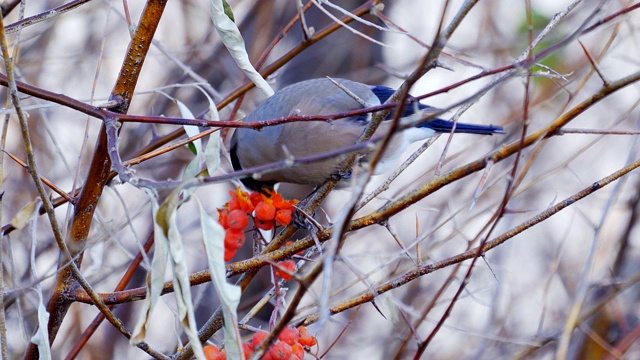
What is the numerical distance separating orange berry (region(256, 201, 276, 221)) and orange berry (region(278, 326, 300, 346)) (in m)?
0.40

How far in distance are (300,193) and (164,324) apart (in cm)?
100

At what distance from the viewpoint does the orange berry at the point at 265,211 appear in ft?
5.38

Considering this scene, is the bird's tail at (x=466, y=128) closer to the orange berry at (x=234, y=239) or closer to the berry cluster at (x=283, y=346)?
the orange berry at (x=234, y=239)

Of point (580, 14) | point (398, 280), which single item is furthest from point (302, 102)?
point (580, 14)

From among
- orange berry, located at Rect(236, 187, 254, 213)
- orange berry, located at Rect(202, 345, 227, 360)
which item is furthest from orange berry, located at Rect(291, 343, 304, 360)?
orange berry, located at Rect(236, 187, 254, 213)

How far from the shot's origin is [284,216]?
165cm

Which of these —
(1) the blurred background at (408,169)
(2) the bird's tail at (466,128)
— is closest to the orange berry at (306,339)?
(2) the bird's tail at (466,128)

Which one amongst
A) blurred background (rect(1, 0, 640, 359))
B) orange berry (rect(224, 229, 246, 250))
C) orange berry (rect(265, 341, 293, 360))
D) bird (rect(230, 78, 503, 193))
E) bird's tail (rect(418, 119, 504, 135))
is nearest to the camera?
orange berry (rect(265, 341, 293, 360))

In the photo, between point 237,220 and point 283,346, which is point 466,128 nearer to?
point 237,220

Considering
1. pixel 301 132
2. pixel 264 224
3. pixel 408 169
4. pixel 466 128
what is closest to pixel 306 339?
pixel 264 224

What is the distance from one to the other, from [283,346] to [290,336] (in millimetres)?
40

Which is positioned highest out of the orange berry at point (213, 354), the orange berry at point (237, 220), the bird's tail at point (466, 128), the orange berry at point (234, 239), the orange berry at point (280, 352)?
the bird's tail at point (466, 128)

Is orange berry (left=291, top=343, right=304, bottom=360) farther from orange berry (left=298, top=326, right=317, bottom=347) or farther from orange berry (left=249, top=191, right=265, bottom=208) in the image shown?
orange berry (left=249, top=191, right=265, bottom=208)

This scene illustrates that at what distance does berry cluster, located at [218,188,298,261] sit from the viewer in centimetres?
155
